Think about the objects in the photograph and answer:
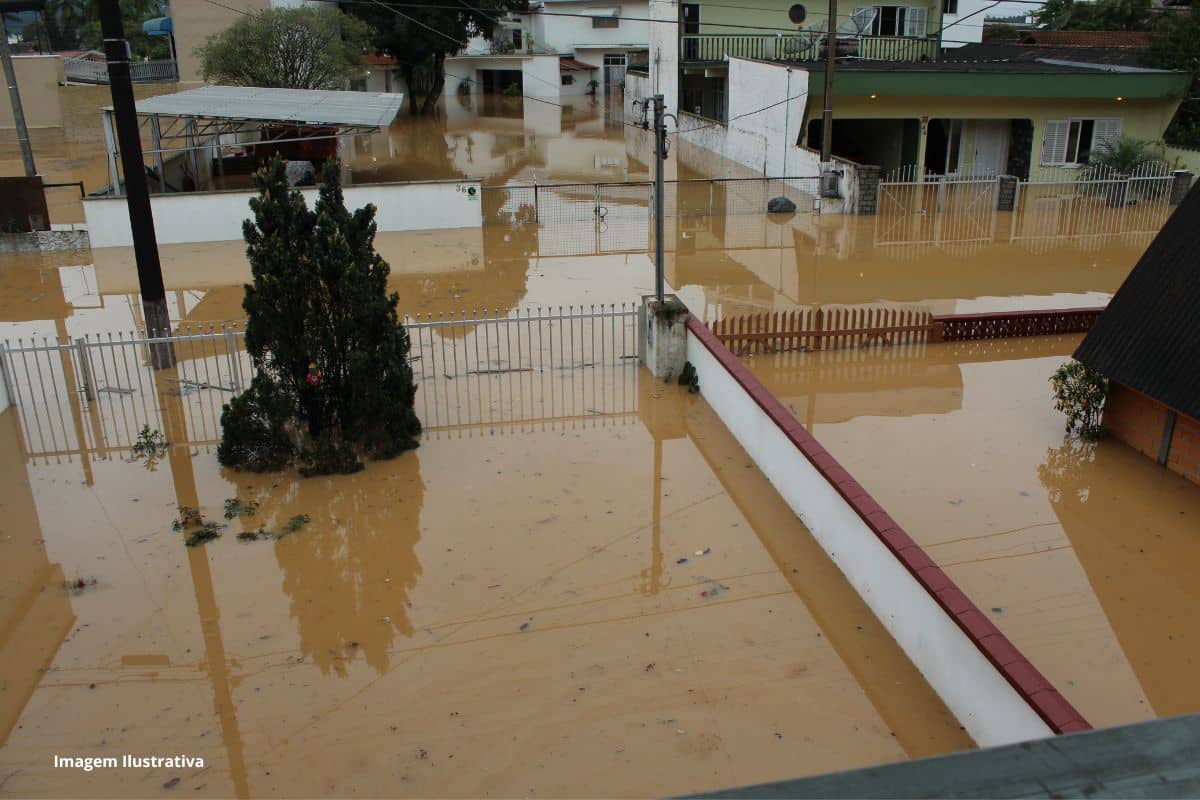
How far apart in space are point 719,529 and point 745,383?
7.46ft

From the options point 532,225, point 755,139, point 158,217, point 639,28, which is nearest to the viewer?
point 158,217

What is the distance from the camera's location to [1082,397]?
12.2 m

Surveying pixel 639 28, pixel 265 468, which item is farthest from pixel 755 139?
pixel 639 28

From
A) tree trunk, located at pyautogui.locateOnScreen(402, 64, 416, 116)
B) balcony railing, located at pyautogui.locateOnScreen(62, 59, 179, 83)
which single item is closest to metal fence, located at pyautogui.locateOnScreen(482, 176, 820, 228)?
balcony railing, located at pyautogui.locateOnScreen(62, 59, 179, 83)

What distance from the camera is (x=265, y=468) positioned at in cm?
1170

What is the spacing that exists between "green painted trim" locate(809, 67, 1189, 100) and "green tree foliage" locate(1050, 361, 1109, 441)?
1842cm

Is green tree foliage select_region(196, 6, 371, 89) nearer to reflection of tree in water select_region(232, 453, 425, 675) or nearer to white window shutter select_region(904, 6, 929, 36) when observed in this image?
white window shutter select_region(904, 6, 929, 36)

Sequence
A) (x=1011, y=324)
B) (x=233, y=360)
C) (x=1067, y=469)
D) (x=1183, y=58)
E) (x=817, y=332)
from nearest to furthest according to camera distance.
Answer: (x=1067, y=469) < (x=233, y=360) < (x=817, y=332) < (x=1011, y=324) < (x=1183, y=58)

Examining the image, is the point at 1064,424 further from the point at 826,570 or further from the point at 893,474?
the point at 826,570

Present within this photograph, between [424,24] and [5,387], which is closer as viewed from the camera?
[5,387]

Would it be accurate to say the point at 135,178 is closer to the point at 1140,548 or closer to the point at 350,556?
the point at 350,556

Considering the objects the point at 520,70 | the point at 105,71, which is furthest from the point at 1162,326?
the point at 520,70

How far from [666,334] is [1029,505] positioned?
5.44 meters

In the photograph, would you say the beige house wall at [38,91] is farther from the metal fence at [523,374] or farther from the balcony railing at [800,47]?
the metal fence at [523,374]
